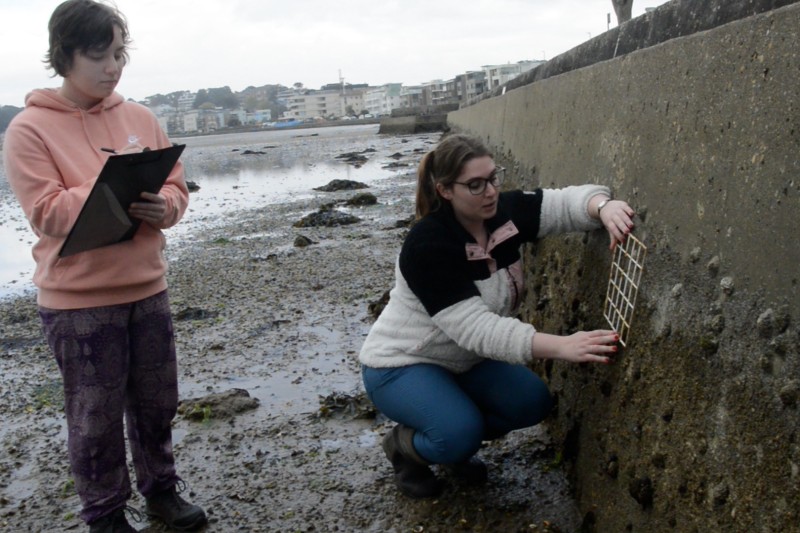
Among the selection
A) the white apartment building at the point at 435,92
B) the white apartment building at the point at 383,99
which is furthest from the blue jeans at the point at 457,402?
the white apartment building at the point at 383,99

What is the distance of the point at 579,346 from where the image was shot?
110 inches

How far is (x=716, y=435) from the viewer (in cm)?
212

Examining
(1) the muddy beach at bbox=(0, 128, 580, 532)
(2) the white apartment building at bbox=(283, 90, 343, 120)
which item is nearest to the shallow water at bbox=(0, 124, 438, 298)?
(1) the muddy beach at bbox=(0, 128, 580, 532)

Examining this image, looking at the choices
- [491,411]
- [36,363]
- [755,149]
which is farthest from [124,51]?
[36,363]

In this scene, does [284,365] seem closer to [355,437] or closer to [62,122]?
[355,437]

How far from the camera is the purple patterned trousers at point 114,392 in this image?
313cm

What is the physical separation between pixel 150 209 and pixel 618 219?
1695 mm

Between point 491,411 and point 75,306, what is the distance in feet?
5.39

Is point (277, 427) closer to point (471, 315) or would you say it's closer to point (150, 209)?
point (150, 209)

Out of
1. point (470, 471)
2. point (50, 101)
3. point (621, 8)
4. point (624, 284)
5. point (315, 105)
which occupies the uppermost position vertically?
point (621, 8)

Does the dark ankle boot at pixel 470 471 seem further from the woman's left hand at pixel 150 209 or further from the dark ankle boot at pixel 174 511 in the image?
the woman's left hand at pixel 150 209

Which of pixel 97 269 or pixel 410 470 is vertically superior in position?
pixel 97 269

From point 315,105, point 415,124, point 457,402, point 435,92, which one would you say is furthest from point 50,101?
point 315,105

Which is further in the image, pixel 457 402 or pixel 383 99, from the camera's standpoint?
pixel 383 99
